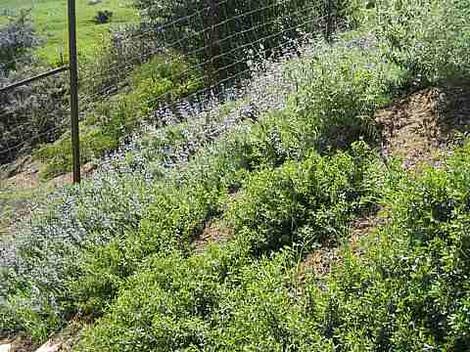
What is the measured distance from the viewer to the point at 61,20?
18203 mm

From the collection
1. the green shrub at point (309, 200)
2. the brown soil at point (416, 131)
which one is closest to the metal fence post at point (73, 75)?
the green shrub at point (309, 200)

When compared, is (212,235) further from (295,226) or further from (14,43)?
(14,43)

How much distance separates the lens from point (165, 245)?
5.11 m

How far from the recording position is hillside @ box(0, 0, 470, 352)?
3492mm

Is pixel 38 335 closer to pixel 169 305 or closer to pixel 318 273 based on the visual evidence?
pixel 169 305

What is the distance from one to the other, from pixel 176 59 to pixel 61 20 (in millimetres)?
8227

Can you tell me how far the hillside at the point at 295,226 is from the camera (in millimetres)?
3492

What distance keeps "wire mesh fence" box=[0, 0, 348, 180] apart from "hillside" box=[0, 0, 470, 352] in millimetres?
2251

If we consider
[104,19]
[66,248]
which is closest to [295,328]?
[66,248]

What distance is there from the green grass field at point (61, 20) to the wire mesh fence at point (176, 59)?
1912 millimetres

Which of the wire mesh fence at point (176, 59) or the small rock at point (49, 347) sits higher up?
the wire mesh fence at point (176, 59)

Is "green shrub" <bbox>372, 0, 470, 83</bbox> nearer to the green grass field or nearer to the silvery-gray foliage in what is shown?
the silvery-gray foliage

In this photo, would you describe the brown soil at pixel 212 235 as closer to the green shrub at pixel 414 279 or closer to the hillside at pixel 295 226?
the hillside at pixel 295 226

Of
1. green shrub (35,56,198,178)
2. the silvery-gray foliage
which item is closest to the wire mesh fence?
green shrub (35,56,198,178)
